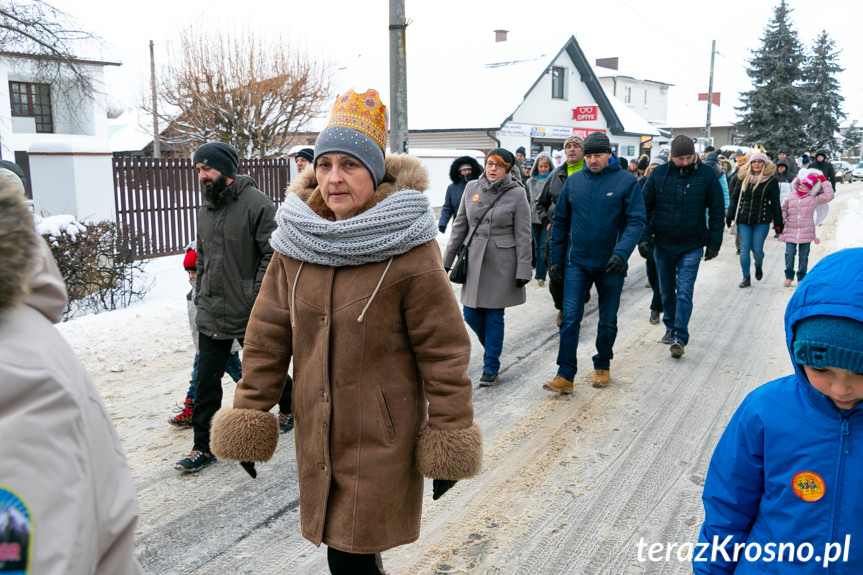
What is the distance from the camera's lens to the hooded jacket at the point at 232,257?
4.16 metres

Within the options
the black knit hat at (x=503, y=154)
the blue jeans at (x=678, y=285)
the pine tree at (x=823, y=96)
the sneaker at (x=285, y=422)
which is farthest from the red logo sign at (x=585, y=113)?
the sneaker at (x=285, y=422)

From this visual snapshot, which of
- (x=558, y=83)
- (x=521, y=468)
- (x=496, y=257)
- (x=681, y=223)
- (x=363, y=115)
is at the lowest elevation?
(x=521, y=468)

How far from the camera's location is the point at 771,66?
42719mm

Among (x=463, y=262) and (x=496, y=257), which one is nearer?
(x=496, y=257)

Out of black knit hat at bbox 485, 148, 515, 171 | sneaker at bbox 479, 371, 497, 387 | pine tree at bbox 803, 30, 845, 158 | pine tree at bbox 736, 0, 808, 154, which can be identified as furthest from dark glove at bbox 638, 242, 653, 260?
pine tree at bbox 803, 30, 845, 158

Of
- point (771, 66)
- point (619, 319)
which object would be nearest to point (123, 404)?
point (619, 319)

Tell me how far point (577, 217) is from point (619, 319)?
3.03 metres

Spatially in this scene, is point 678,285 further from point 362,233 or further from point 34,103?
point 34,103

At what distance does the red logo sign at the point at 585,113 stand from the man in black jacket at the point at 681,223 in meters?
28.2

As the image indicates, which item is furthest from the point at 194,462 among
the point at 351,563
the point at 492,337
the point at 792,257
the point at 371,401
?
the point at 792,257

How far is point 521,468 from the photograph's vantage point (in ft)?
13.9

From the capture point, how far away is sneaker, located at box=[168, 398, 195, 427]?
4.88 m

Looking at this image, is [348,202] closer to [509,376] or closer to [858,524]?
[858,524]

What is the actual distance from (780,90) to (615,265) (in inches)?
1711
